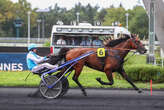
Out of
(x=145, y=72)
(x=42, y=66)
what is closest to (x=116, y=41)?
(x=42, y=66)

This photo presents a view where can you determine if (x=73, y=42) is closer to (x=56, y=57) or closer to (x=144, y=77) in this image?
(x=144, y=77)

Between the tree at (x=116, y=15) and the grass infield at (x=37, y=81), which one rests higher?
the tree at (x=116, y=15)

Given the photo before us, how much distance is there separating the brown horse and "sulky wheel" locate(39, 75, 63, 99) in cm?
69

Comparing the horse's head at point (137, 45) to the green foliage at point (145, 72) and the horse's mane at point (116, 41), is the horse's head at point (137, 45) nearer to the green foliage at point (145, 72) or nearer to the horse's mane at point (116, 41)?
the horse's mane at point (116, 41)

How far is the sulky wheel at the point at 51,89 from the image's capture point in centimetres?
928

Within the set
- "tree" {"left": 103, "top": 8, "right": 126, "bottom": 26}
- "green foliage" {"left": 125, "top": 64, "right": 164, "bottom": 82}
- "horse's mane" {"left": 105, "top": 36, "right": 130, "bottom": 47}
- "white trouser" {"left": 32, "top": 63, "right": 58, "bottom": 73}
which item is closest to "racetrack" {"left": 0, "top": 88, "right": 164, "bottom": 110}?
"white trouser" {"left": 32, "top": 63, "right": 58, "bottom": 73}

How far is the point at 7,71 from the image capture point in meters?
16.4

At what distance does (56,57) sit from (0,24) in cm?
5897

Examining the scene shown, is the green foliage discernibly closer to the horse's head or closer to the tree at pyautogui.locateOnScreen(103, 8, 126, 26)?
the horse's head

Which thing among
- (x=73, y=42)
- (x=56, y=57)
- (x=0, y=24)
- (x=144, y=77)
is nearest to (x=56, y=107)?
(x=56, y=57)

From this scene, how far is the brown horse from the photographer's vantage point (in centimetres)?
955

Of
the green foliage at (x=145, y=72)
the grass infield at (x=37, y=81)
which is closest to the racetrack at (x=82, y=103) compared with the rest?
the grass infield at (x=37, y=81)

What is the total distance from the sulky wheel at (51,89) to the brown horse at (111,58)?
69cm

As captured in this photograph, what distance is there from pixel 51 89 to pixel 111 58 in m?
1.85
